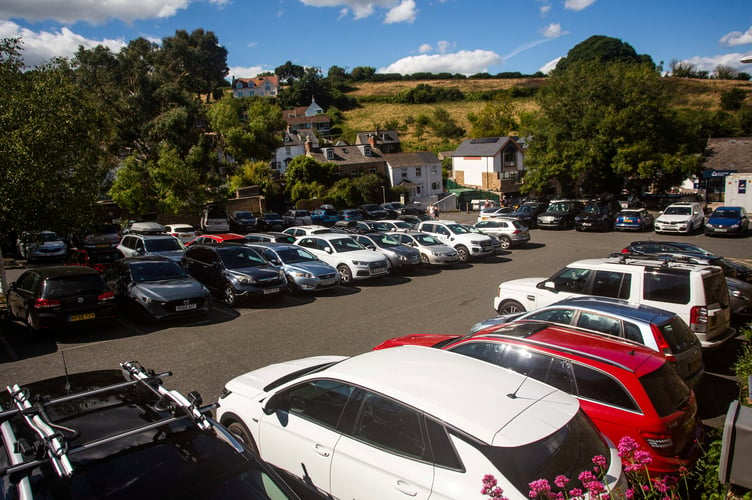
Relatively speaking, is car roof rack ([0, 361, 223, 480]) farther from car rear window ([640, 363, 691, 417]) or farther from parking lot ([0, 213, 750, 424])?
car rear window ([640, 363, 691, 417])

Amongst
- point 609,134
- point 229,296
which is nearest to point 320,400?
point 229,296

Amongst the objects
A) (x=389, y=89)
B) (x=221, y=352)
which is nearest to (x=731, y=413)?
(x=221, y=352)

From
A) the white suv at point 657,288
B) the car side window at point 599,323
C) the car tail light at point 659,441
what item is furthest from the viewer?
the white suv at point 657,288

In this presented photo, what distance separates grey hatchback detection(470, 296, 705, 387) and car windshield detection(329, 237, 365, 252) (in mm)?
10459

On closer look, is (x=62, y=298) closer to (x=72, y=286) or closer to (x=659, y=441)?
(x=72, y=286)

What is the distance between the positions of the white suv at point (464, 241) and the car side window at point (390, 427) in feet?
55.4

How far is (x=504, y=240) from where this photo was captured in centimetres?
2427

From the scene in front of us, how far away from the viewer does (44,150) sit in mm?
12828

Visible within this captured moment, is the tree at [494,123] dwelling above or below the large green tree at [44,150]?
above

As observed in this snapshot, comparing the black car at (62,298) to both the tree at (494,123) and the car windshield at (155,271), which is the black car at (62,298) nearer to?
the car windshield at (155,271)

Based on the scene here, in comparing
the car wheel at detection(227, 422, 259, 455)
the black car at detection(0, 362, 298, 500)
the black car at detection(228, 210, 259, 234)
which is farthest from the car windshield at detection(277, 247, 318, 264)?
the black car at detection(228, 210, 259, 234)

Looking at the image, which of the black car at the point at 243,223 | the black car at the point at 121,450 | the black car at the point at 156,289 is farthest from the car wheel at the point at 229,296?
the black car at the point at 243,223

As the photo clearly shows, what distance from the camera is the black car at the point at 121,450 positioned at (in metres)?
2.67

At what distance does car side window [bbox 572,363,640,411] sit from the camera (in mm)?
4770
